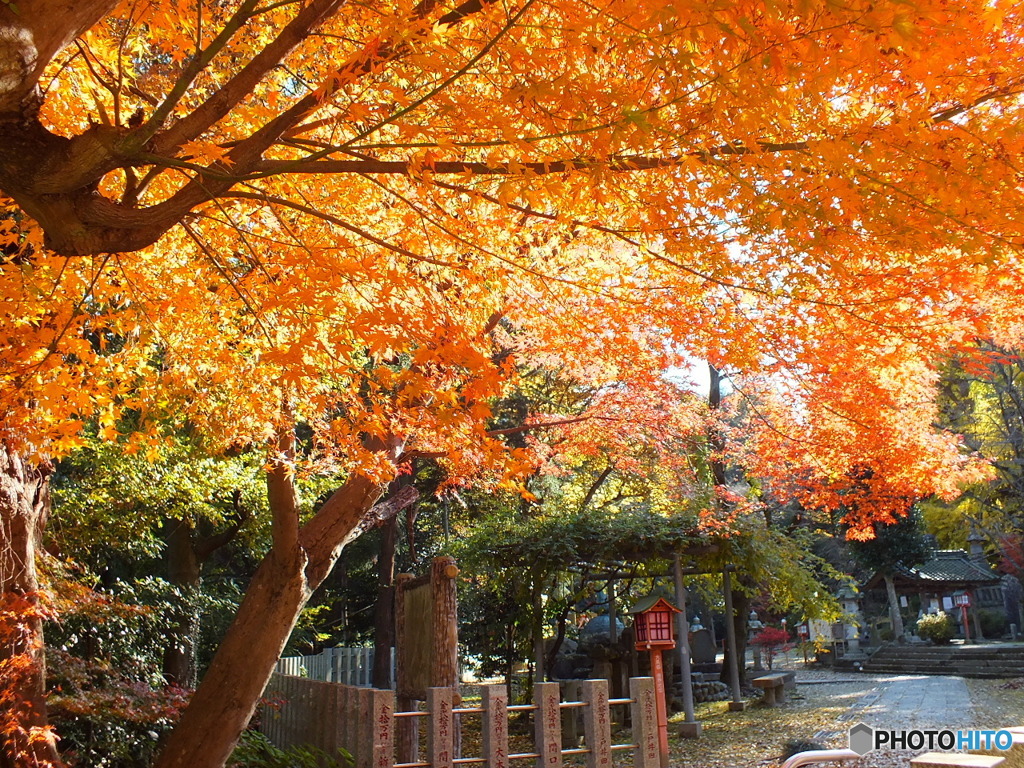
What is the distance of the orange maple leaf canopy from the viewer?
2922 millimetres

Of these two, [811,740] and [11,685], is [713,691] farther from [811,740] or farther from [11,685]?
[11,685]

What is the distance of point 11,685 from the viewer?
16.5 feet

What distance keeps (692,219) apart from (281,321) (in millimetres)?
3180

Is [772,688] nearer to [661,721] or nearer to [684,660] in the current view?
[684,660]

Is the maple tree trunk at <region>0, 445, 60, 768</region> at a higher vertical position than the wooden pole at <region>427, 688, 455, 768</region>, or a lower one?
higher

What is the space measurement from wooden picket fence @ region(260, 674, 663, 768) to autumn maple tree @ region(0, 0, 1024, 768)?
0.93 m

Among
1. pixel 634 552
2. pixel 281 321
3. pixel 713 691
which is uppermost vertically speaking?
pixel 281 321

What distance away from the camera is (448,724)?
20.3ft

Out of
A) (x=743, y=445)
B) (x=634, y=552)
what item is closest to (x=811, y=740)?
(x=634, y=552)

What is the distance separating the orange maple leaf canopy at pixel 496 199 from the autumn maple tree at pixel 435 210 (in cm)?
3

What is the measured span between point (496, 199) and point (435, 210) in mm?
739

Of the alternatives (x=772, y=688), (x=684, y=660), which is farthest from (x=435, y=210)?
(x=772, y=688)

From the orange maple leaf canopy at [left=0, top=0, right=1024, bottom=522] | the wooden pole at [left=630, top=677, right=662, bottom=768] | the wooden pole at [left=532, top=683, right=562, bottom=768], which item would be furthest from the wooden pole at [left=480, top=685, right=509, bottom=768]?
the orange maple leaf canopy at [left=0, top=0, right=1024, bottom=522]

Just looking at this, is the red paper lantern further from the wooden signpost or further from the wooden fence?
the wooden fence
